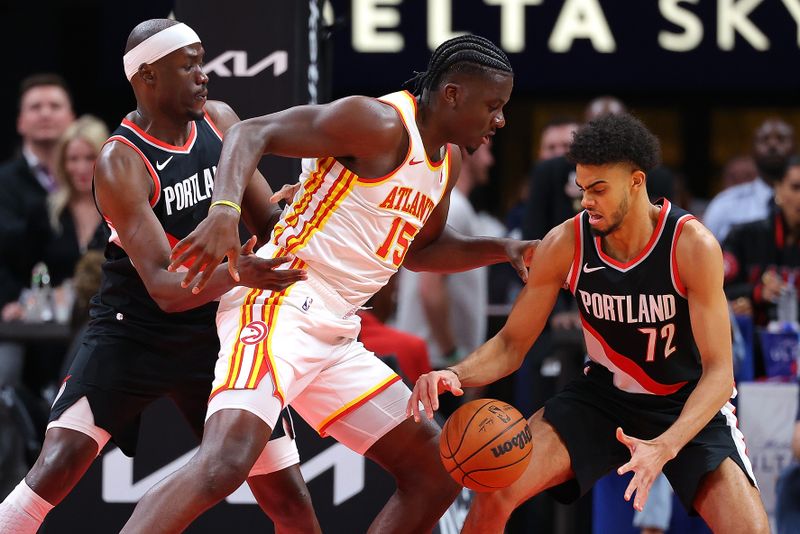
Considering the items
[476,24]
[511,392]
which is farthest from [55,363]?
[476,24]

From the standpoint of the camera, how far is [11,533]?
4902 millimetres

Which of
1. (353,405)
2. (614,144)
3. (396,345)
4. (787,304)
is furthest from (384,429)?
(787,304)

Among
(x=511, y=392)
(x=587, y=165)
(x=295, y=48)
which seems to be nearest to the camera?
(x=587, y=165)

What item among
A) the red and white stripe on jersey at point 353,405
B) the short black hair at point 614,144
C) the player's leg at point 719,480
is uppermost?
the short black hair at point 614,144

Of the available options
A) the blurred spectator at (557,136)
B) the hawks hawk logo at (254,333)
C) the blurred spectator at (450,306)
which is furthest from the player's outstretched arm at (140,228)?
the blurred spectator at (557,136)

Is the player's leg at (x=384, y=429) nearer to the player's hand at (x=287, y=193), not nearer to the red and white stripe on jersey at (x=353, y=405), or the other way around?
the red and white stripe on jersey at (x=353, y=405)

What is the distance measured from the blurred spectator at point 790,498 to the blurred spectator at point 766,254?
1.25 meters

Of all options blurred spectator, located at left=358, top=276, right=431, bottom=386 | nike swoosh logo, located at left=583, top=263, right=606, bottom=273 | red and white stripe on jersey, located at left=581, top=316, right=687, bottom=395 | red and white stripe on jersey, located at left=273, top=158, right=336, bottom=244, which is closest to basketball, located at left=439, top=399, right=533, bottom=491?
red and white stripe on jersey, located at left=581, top=316, right=687, bottom=395

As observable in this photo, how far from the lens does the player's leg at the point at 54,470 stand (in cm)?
488

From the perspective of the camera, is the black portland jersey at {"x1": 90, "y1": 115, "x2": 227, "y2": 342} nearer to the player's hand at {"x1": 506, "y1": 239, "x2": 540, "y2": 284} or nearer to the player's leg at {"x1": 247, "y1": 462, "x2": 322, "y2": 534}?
the player's leg at {"x1": 247, "y1": 462, "x2": 322, "y2": 534}

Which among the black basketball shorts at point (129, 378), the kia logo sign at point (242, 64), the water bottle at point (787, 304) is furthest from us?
the water bottle at point (787, 304)

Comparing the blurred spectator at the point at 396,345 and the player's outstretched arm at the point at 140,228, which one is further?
the blurred spectator at the point at 396,345

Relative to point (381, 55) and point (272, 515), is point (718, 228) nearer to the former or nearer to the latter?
point (381, 55)

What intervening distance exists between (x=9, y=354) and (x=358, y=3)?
3.74m
